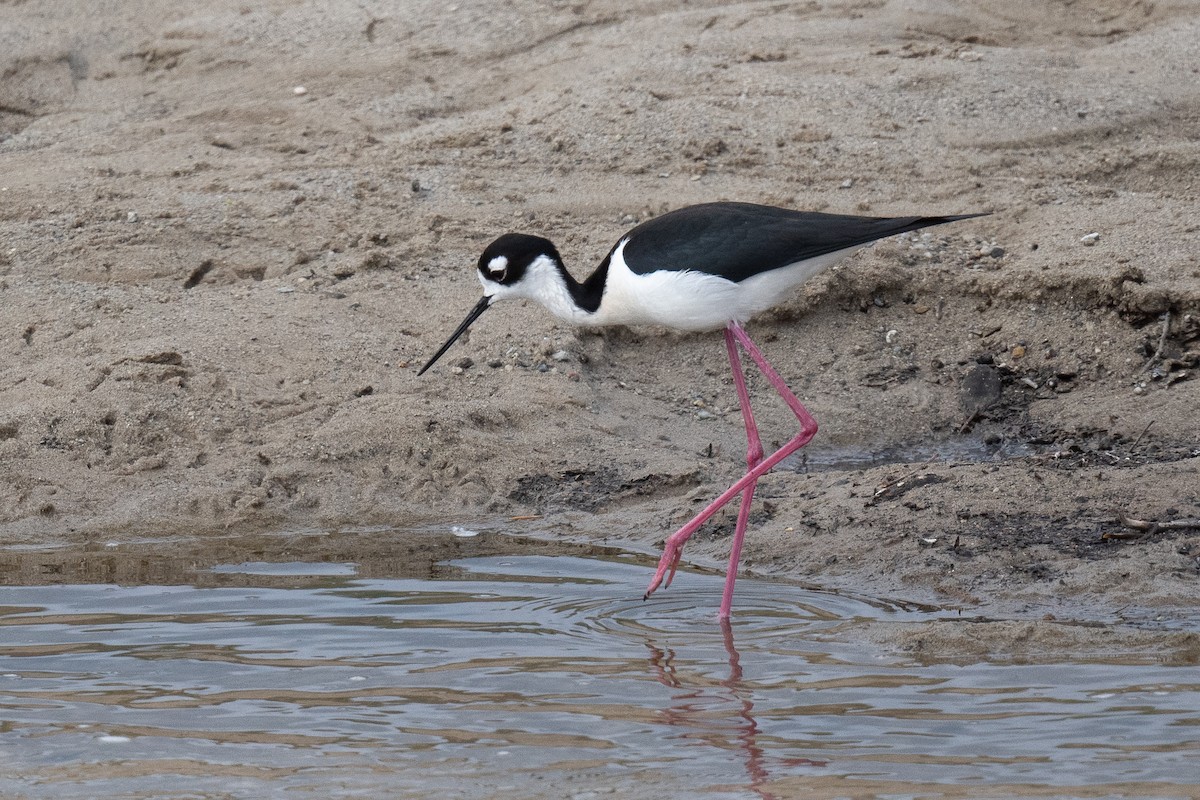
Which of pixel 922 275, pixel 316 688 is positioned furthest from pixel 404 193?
pixel 316 688

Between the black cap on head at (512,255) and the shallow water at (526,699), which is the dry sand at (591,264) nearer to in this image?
the shallow water at (526,699)

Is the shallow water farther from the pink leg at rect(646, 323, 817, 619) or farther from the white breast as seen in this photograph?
the white breast

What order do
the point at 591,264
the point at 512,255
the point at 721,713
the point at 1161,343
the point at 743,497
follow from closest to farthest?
1. the point at 721,713
2. the point at 743,497
3. the point at 512,255
4. the point at 1161,343
5. the point at 591,264

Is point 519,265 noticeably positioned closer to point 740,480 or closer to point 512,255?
point 512,255

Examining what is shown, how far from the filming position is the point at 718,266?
4773mm

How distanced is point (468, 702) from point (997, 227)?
3.65 metres

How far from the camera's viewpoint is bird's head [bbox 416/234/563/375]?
5.11m

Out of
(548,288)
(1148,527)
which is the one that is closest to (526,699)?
(548,288)

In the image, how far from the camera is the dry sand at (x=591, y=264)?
5.24 m

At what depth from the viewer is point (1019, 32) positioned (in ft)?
27.2

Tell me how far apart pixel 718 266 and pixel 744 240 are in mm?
124

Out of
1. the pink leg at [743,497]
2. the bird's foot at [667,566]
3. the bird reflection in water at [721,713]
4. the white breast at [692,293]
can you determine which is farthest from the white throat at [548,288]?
the bird reflection in water at [721,713]

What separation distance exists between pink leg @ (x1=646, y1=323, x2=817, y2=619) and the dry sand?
217mm

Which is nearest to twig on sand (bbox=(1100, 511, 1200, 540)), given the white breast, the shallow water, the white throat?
the shallow water
